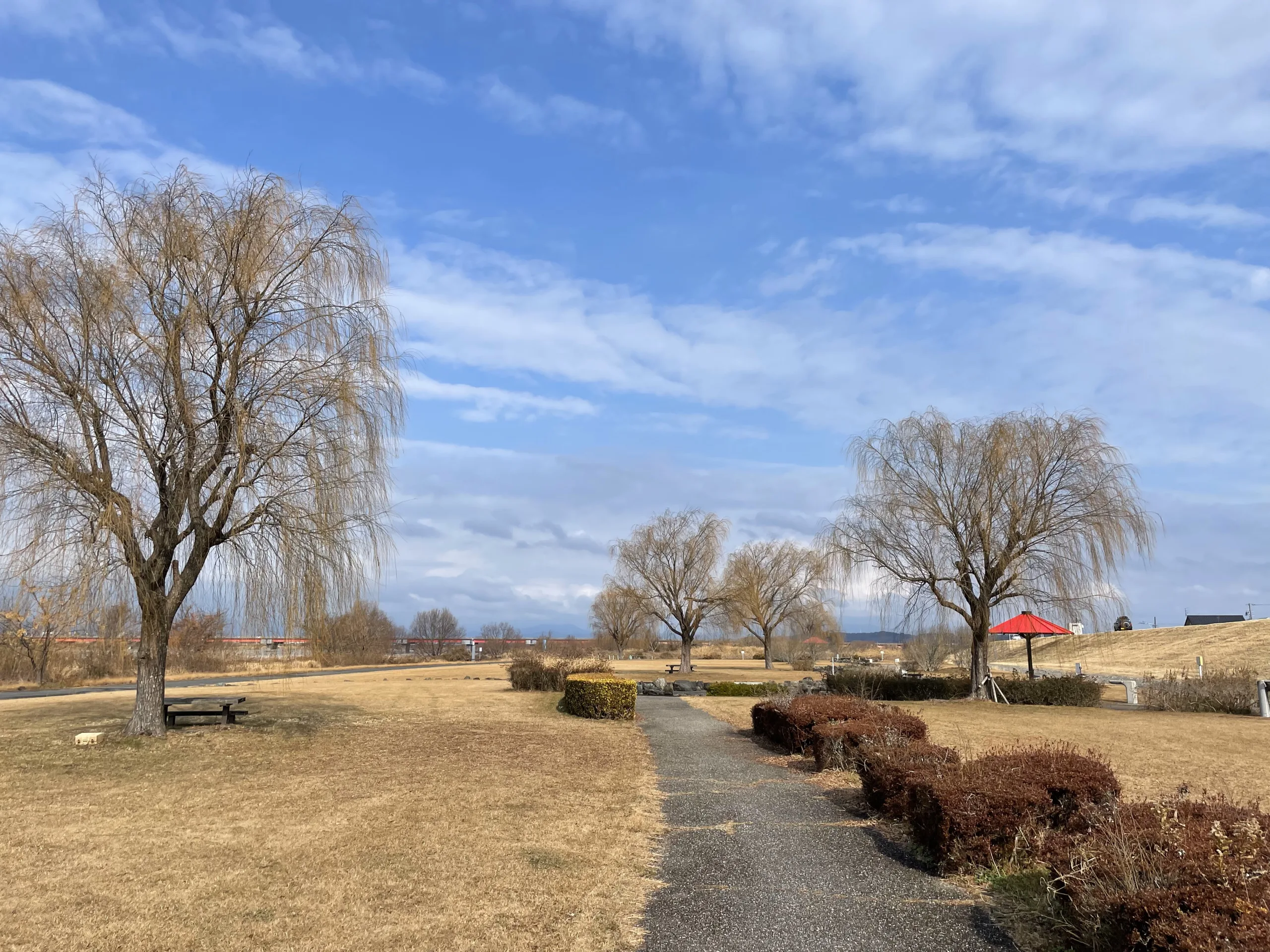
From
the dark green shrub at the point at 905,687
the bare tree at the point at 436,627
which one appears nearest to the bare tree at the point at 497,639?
the bare tree at the point at 436,627

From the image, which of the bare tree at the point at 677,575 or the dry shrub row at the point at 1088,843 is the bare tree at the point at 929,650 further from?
the dry shrub row at the point at 1088,843

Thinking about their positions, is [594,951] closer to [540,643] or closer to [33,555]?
[33,555]

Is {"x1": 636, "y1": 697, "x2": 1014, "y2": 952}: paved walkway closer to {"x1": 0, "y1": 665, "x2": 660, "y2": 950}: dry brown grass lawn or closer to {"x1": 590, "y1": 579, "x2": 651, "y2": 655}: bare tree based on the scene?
{"x1": 0, "y1": 665, "x2": 660, "y2": 950}: dry brown grass lawn

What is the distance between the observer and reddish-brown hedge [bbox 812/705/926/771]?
10227mm

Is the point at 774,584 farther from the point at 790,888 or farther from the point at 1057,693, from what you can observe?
the point at 790,888

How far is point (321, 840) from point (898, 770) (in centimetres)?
528

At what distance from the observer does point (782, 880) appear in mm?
5984

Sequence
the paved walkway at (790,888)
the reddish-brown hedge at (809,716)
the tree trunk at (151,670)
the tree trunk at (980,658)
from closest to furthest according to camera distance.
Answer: the paved walkway at (790,888), the reddish-brown hedge at (809,716), the tree trunk at (151,670), the tree trunk at (980,658)

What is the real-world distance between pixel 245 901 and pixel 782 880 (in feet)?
12.2

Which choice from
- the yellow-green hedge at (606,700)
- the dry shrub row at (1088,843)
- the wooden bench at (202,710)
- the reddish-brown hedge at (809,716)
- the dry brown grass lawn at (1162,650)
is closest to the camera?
the dry shrub row at (1088,843)

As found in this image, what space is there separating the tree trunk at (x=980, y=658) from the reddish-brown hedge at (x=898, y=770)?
50.5 feet

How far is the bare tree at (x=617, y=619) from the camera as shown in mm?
54250

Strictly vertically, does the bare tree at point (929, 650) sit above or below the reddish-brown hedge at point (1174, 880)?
below

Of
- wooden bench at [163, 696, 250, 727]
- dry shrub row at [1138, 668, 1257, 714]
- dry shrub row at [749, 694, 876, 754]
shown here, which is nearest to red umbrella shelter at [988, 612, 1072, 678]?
dry shrub row at [1138, 668, 1257, 714]
